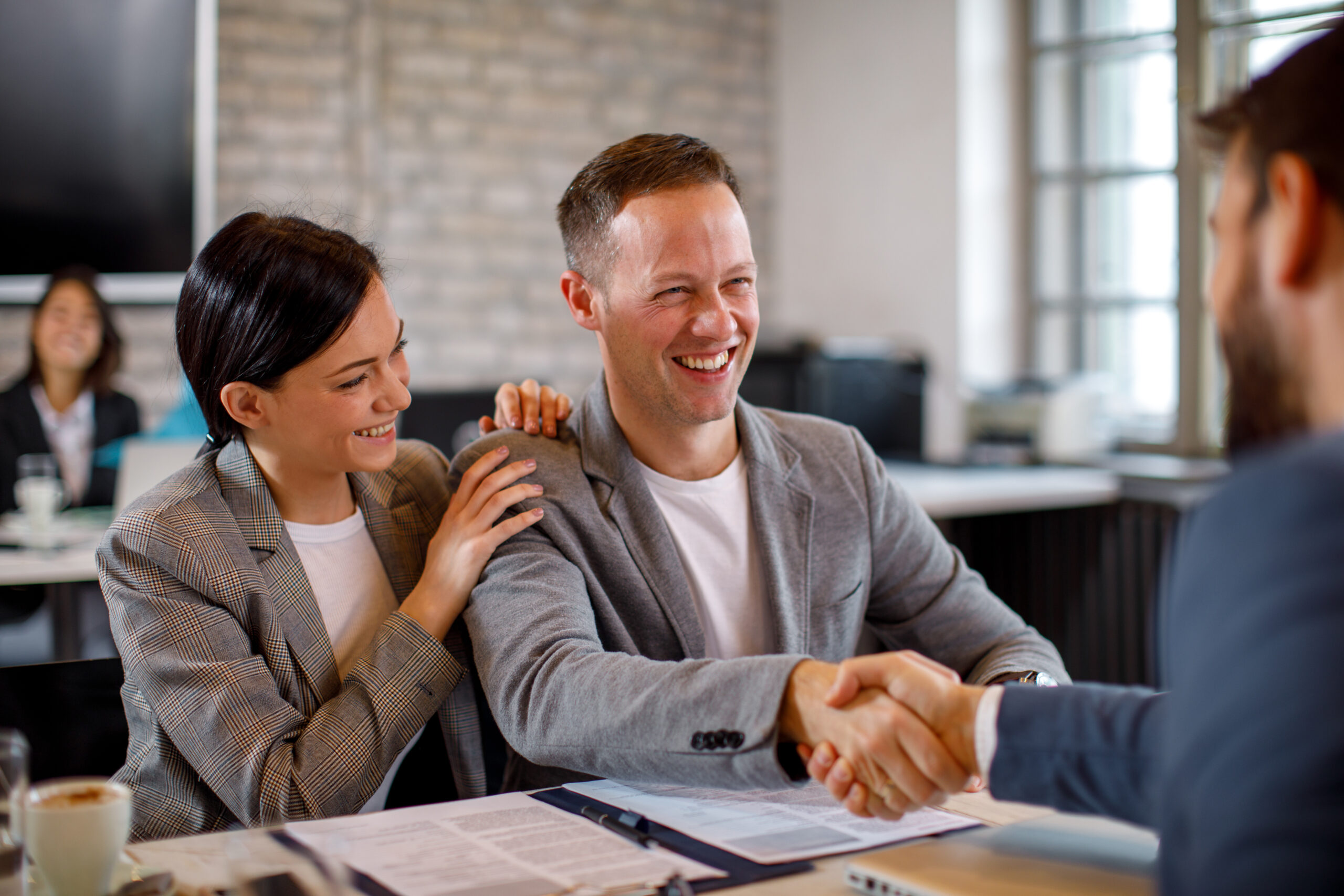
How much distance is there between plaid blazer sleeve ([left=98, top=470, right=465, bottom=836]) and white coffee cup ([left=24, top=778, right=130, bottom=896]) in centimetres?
33

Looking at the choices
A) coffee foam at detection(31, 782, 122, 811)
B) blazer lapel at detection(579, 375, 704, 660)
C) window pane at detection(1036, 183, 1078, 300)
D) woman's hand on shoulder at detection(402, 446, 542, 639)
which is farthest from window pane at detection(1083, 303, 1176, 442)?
coffee foam at detection(31, 782, 122, 811)

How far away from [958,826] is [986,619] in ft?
1.78

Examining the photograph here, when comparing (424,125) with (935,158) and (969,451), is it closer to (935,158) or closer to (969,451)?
(935,158)

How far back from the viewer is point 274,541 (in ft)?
4.66

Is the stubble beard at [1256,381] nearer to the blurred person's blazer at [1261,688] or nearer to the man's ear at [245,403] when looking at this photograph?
the blurred person's blazer at [1261,688]

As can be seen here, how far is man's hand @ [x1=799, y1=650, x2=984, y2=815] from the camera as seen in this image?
3.63 ft

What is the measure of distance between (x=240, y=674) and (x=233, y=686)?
0.7 inches

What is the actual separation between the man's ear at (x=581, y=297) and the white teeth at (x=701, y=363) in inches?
6.0

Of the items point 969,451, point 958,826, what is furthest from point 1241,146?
point 969,451

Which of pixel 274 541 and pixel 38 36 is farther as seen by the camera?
pixel 38 36

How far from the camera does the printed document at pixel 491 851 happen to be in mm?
971

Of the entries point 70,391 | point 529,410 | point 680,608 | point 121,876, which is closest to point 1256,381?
point 680,608

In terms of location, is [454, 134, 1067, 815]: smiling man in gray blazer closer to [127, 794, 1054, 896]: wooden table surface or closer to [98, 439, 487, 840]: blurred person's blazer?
[98, 439, 487, 840]: blurred person's blazer

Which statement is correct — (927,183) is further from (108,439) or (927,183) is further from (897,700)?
(897,700)
